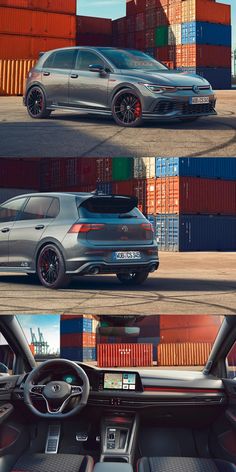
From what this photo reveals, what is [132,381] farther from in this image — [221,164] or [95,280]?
[221,164]

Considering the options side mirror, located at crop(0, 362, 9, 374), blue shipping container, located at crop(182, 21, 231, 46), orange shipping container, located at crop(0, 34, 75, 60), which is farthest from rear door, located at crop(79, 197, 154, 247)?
blue shipping container, located at crop(182, 21, 231, 46)

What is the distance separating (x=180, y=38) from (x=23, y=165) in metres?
70.1

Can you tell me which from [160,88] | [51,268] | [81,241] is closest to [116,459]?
[51,268]

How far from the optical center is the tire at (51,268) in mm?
7863

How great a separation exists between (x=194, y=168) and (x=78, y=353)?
3.83 m

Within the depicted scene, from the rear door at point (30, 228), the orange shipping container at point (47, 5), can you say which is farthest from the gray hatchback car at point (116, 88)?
the orange shipping container at point (47, 5)

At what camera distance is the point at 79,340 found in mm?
7301

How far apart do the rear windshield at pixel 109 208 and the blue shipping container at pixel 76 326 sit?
1035 mm

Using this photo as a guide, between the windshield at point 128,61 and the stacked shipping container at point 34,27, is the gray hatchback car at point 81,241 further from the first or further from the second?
the stacked shipping container at point 34,27

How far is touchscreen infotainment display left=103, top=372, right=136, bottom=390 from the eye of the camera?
310 inches

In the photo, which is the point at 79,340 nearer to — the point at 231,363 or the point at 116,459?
the point at 116,459

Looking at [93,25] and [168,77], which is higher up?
[93,25]

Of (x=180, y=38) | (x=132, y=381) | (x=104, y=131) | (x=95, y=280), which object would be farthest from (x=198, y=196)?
(x=180, y=38)

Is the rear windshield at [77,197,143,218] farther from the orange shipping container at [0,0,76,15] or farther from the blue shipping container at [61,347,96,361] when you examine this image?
the orange shipping container at [0,0,76,15]
